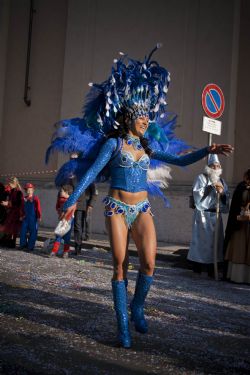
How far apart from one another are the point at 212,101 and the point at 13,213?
507cm

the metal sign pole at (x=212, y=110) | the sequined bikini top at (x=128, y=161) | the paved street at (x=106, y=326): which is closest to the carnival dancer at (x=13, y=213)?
the paved street at (x=106, y=326)

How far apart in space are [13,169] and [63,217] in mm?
15894

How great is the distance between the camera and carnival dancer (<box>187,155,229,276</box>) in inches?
329

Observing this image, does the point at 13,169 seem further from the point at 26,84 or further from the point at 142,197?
the point at 142,197

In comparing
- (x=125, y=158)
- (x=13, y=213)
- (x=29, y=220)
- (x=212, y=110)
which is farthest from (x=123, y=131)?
(x=13, y=213)

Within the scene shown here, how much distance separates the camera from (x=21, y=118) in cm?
1950

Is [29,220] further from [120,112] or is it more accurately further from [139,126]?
[139,126]

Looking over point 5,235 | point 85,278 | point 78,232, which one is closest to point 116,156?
point 85,278

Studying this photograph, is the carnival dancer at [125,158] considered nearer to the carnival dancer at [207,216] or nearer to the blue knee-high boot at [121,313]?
the blue knee-high boot at [121,313]

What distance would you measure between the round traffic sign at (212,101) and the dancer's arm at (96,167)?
513 centimetres

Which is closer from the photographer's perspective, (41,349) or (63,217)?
(41,349)

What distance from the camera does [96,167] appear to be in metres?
4.08

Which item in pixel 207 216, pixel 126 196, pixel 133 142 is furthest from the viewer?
pixel 207 216

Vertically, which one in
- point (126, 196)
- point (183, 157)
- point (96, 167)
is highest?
point (183, 157)
